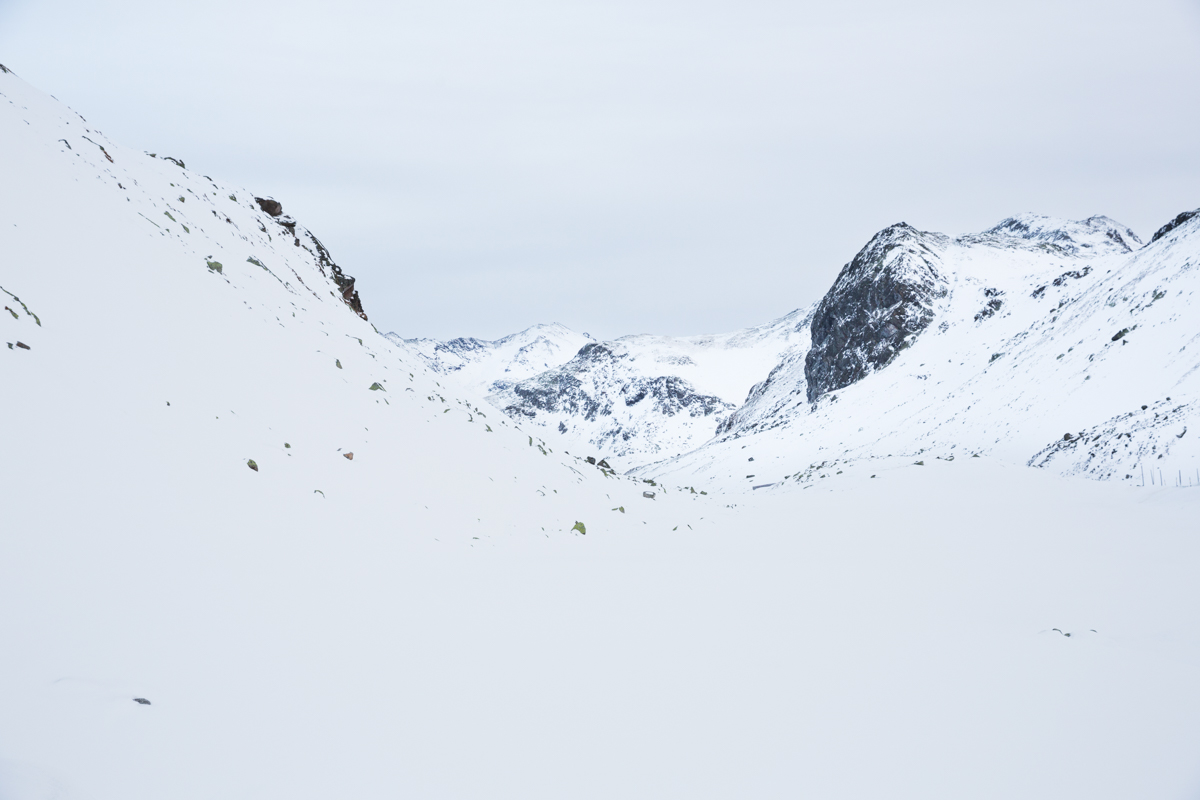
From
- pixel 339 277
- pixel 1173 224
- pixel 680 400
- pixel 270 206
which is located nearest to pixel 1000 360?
pixel 1173 224

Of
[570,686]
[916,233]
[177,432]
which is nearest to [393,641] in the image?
[570,686]

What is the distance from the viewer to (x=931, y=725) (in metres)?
4.13

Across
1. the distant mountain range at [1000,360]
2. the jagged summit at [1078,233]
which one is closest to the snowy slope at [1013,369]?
the distant mountain range at [1000,360]

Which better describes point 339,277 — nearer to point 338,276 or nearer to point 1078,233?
point 338,276

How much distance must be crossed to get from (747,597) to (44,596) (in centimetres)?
665

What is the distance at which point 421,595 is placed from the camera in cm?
607

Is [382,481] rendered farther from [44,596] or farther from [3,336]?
[44,596]

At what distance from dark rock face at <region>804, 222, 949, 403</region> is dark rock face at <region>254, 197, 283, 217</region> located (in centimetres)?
5592

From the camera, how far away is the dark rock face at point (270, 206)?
21.1 m

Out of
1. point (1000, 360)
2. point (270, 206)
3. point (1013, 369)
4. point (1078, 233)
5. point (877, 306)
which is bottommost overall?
point (1013, 369)

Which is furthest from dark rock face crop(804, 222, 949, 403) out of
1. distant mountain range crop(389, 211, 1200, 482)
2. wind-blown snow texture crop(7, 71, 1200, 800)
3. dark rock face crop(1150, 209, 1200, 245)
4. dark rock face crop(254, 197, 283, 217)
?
dark rock face crop(254, 197, 283, 217)

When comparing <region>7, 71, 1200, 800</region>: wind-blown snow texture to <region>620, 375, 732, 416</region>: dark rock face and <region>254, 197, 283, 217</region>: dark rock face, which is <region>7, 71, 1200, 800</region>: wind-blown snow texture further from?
<region>620, 375, 732, 416</region>: dark rock face

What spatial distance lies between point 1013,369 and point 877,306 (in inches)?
1172

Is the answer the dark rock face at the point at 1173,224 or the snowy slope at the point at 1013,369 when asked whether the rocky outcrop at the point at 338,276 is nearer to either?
the snowy slope at the point at 1013,369
